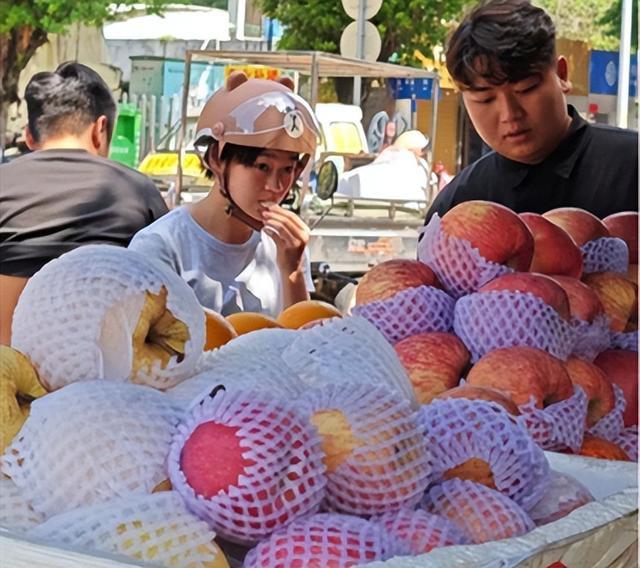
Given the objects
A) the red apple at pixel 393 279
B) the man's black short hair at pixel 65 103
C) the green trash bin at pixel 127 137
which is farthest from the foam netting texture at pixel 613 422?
the green trash bin at pixel 127 137

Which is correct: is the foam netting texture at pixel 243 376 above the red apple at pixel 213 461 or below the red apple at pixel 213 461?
above

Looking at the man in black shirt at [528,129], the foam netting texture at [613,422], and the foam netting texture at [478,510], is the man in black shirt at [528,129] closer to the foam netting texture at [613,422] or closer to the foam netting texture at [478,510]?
the foam netting texture at [613,422]

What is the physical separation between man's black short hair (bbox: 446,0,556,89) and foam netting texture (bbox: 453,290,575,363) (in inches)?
35.3

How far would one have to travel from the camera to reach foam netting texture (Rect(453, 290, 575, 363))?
1678mm

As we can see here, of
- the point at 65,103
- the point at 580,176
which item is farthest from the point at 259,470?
the point at 65,103

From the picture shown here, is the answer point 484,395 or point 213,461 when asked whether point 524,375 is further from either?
point 213,461

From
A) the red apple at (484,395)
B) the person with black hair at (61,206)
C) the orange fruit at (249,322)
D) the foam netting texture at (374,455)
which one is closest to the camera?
the foam netting texture at (374,455)

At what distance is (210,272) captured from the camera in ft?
8.77

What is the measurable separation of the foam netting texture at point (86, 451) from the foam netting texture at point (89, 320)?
2.9 inches

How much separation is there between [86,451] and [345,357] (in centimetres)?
34

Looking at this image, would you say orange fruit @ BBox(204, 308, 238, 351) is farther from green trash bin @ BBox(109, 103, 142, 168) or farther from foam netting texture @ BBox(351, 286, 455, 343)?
green trash bin @ BBox(109, 103, 142, 168)

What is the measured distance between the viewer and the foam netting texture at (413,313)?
5.78 feet

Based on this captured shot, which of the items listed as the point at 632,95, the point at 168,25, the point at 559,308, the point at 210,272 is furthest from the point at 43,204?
the point at 632,95

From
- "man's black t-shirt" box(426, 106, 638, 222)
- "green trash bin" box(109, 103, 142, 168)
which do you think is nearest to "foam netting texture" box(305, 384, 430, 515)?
A: "man's black t-shirt" box(426, 106, 638, 222)
